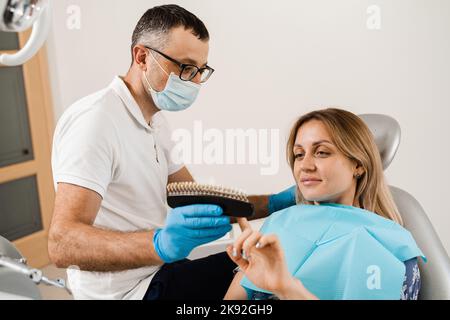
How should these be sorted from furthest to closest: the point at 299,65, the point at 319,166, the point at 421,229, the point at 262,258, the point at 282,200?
the point at 299,65
the point at 282,200
the point at 421,229
the point at 319,166
the point at 262,258

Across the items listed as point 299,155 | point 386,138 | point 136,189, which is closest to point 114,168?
point 136,189

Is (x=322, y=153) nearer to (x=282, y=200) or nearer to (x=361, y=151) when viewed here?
(x=361, y=151)

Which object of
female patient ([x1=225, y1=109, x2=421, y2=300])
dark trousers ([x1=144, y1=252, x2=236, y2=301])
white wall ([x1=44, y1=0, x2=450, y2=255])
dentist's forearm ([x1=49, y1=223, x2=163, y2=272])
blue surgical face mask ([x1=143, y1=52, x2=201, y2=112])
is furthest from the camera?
white wall ([x1=44, y1=0, x2=450, y2=255])

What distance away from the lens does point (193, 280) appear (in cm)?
133

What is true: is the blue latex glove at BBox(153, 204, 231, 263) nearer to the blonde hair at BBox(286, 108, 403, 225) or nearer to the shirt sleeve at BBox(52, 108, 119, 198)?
the shirt sleeve at BBox(52, 108, 119, 198)

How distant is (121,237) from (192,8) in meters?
0.95

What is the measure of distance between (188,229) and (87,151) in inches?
12.8

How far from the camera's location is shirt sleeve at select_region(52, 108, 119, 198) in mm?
1108

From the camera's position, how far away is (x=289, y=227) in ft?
4.15

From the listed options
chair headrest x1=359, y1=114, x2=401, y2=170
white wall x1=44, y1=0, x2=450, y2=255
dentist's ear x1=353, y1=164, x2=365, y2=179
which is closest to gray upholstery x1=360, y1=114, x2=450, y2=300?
chair headrest x1=359, y1=114, x2=401, y2=170

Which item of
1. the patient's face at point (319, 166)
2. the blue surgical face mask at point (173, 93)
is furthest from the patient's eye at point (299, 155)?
the blue surgical face mask at point (173, 93)

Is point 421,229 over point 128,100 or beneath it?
beneath

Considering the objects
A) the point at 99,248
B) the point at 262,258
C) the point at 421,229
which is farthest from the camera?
the point at 421,229

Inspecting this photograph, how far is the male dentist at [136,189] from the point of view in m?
1.06
